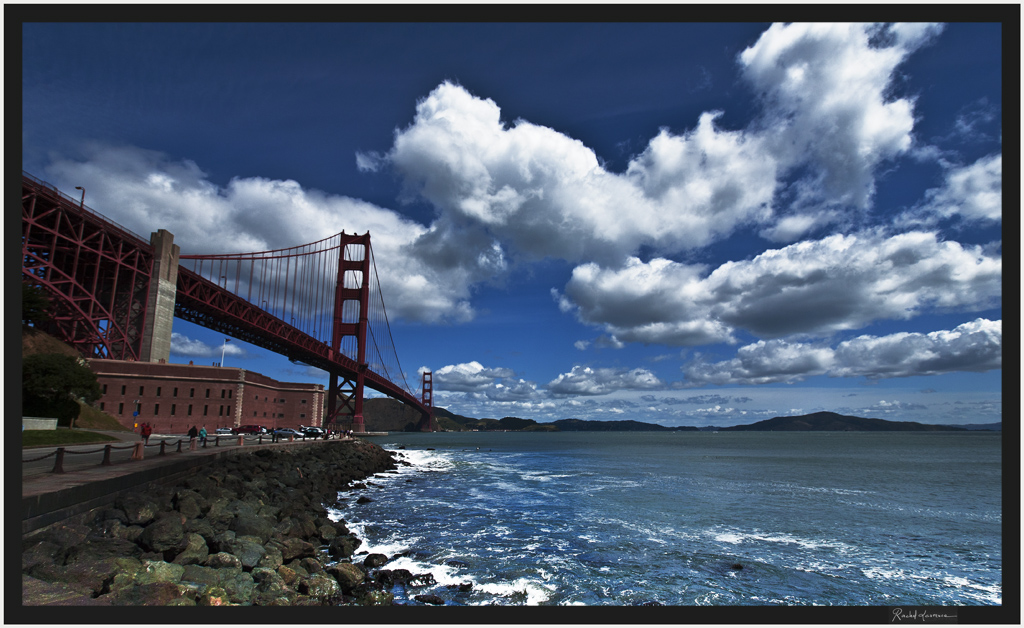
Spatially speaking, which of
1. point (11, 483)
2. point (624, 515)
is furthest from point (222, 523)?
point (624, 515)

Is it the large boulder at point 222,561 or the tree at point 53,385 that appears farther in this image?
the tree at point 53,385

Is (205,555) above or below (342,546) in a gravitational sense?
above

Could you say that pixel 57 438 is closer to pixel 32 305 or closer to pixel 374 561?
pixel 32 305

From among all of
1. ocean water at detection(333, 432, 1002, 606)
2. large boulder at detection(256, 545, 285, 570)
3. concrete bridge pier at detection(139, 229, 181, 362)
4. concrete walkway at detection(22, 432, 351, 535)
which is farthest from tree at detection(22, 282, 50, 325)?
concrete bridge pier at detection(139, 229, 181, 362)

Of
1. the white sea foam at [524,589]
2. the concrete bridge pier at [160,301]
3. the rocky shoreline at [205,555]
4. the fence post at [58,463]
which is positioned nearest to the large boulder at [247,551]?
the rocky shoreline at [205,555]

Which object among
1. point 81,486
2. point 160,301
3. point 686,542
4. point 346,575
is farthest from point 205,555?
point 160,301

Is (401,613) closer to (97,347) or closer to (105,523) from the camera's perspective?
(105,523)

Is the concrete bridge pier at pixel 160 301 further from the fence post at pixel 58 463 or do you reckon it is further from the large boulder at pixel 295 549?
the large boulder at pixel 295 549
